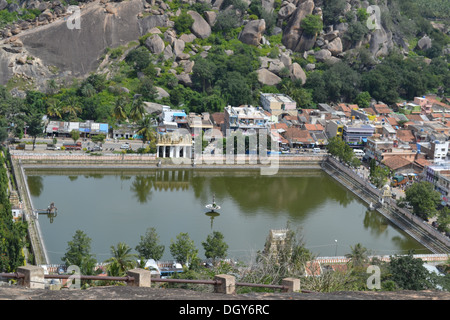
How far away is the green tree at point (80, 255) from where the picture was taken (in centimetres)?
1301

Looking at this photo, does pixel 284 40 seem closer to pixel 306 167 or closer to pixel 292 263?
pixel 306 167

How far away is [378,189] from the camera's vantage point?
20.7m

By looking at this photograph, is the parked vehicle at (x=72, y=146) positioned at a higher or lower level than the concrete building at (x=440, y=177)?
higher

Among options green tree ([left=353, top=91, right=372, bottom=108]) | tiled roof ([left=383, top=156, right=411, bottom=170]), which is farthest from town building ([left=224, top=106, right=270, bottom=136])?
green tree ([left=353, top=91, right=372, bottom=108])

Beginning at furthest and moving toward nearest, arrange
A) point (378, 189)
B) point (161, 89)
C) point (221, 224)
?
point (161, 89) < point (378, 189) < point (221, 224)

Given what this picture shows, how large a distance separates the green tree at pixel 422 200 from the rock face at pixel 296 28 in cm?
1580

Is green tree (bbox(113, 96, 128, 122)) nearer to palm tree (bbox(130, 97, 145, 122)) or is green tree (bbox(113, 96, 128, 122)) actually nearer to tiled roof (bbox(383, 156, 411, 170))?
palm tree (bbox(130, 97, 145, 122))

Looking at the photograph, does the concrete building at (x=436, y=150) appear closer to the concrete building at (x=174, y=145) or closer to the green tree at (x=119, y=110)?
the concrete building at (x=174, y=145)

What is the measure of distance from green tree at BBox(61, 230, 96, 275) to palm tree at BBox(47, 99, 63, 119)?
468 inches

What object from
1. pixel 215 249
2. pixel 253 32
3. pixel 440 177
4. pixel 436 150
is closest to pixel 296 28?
pixel 253 32

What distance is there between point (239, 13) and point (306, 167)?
40.8ft

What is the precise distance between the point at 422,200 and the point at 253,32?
52.9ft

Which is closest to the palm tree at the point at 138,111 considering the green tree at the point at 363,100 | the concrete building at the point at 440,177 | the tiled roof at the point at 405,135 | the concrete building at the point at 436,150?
the tiled roof at the point at 405,135

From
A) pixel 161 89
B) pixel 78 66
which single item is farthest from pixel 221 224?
pixel 78 66
